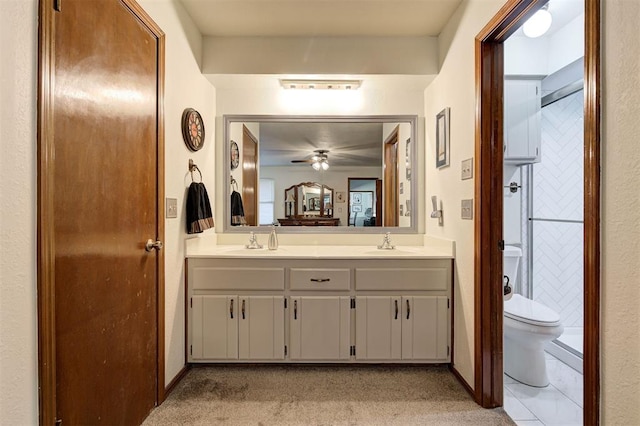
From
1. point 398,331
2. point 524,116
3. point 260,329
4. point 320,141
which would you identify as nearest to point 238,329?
point 260,329

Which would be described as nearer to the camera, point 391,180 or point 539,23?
point 539,23

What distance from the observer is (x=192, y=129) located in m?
2.20

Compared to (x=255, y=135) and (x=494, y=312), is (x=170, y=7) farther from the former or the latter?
(x=494, y=312)

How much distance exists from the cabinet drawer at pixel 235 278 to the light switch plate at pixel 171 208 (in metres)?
0.42

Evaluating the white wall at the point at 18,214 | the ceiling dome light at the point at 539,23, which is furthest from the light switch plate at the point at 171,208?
the ceiling dome light at the point at 539,23

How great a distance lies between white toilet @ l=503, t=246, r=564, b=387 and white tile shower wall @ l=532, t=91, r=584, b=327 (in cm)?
78

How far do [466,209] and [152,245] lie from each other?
1800 mm

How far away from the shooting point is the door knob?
5.57 feet

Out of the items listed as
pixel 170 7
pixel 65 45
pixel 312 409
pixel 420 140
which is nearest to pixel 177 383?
pixel 312 409

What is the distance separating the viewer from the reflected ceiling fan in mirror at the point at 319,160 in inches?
107

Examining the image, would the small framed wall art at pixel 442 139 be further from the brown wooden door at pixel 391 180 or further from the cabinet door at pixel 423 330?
the cabinet door at pixel 423 330

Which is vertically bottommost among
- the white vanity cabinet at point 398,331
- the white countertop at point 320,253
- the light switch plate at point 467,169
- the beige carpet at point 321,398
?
the beige carpet at point 321,398
